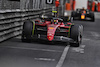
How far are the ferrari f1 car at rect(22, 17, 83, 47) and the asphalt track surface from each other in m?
0.27

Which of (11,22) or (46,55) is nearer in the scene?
(46,55)

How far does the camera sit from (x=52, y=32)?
36.3ft

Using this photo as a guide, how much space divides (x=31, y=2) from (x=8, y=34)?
17.2 feet

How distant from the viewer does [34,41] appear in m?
12.2

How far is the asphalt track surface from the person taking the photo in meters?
7.75

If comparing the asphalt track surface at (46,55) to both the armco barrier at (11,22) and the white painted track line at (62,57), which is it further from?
the armco barrier at (11,22)

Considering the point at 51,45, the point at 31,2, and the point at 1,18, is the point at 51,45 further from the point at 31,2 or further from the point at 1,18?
the point at 31,2

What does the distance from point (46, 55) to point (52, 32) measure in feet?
6.93

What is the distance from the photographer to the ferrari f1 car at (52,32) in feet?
36.6

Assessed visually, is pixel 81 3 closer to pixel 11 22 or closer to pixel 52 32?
pixel 11 22

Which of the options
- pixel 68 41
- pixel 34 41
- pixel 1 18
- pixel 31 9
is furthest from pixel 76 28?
pixel 31 9

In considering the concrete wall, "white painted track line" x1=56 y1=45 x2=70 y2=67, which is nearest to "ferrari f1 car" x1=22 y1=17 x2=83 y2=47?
"white painted track line" x1=56 y1=45 x2=70 y2=67

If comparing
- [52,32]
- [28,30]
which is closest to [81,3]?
[28,30]

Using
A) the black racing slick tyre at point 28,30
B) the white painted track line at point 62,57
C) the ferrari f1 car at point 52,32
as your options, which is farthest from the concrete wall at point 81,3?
the white painted track line at point 62,57
